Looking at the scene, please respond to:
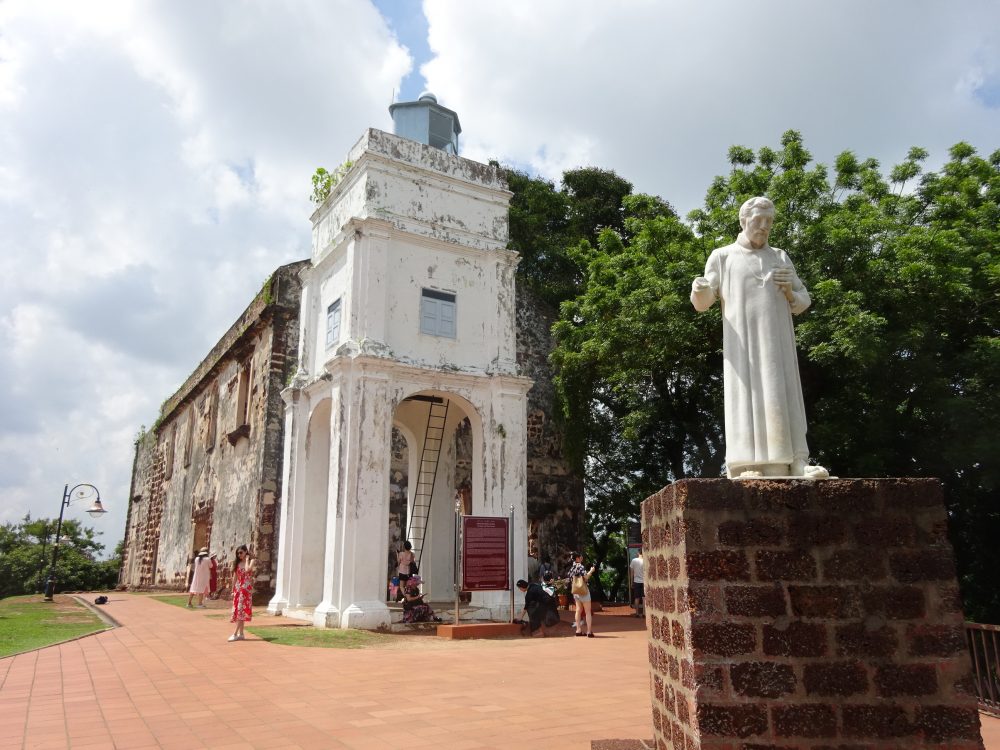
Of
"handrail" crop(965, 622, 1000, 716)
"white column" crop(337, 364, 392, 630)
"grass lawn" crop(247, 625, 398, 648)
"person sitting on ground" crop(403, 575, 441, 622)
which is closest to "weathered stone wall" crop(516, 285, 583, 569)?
"person sitting on ground" crop(403, 575, 441, 622)

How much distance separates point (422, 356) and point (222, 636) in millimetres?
5123

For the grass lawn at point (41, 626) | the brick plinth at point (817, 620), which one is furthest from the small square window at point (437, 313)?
the brick plinth at point (817, 620)

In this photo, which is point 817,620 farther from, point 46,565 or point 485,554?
point 46,565

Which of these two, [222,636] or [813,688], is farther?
[222,636]

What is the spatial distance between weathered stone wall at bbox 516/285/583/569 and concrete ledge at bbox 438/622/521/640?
509cm

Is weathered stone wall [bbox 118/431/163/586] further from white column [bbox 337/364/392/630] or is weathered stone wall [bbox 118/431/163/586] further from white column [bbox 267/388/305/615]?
white column [bbox 337/364/392/630]

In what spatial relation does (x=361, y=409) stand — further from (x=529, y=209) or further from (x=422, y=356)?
(x=529, y=209)

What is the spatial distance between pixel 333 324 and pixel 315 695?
781cm

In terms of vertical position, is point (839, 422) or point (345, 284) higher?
point (345, 284)

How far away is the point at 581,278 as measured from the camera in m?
18.8

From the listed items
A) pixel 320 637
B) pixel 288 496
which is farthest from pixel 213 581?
pixel 320 637

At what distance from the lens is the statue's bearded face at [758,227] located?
13.6ft

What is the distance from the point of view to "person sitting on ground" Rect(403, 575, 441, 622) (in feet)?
35.8


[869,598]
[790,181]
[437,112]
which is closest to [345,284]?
[437,112]
